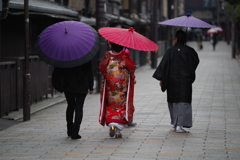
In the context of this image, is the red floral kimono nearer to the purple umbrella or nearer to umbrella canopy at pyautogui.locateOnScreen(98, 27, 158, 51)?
umbrella canopy at pyautogui.locateOnScreen(98, 27, 158, 51)

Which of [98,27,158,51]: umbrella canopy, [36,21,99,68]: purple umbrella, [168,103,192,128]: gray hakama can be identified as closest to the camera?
[36,21,99,68]: purple umbrella

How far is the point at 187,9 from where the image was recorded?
9406 centimetres

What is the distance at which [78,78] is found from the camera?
26.8ft

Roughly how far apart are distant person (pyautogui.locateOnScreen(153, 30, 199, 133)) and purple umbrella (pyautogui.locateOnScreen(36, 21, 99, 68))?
1438mm

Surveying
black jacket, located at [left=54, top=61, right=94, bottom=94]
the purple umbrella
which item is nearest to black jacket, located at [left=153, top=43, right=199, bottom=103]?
black jacket, located at [left=54, top=61, right=94, bottom=94]

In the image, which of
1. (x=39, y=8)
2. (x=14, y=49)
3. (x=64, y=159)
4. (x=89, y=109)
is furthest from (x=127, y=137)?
(x=14, y=49)

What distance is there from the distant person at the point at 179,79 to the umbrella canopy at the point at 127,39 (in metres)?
0.68

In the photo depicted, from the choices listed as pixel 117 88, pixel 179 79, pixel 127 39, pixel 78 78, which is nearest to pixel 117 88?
pixel 117 88

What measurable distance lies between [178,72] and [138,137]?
1.25 m

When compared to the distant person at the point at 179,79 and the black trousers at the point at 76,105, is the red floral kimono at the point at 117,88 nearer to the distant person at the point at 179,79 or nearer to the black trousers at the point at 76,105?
the black trousers at the point at 76,105

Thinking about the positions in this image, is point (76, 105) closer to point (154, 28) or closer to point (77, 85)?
point (77, 85)

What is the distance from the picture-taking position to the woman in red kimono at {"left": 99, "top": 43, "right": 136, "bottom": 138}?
847 centimetres

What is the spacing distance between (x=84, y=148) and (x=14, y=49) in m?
7.79

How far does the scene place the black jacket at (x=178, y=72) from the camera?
8.84m
